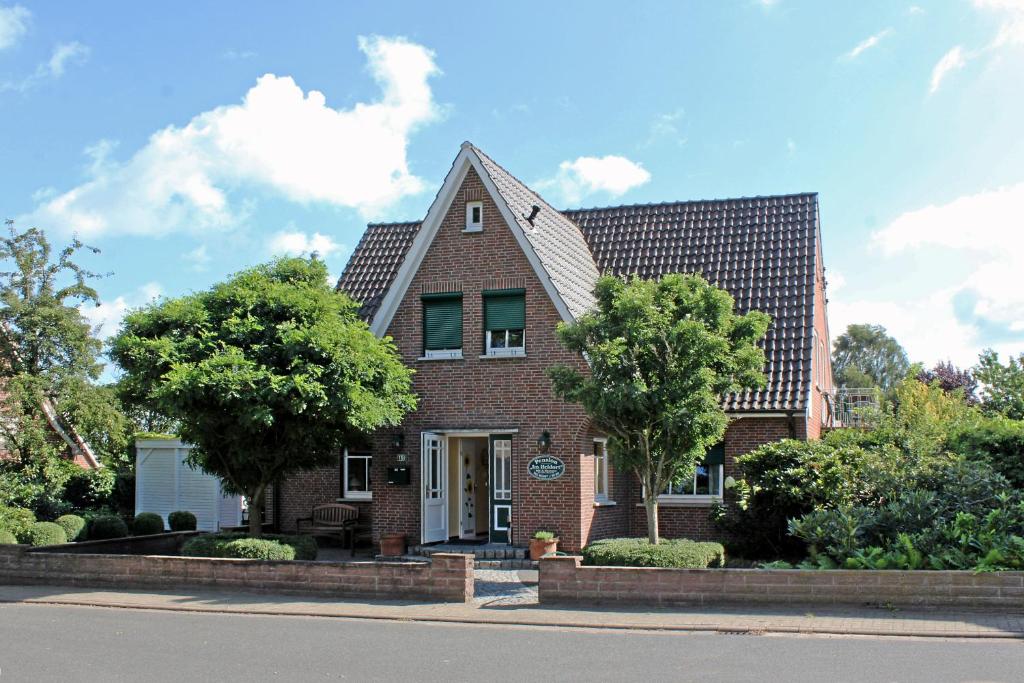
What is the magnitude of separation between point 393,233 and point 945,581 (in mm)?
17310

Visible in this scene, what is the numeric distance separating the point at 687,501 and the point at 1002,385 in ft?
42.2

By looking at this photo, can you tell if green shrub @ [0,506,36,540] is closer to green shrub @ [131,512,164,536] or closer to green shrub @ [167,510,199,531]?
green shrub @ [131,512,164,536]

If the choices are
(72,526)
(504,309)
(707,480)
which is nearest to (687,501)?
(707,480)

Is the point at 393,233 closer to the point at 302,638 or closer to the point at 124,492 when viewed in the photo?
the point at 124,492

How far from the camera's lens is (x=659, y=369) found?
639 inches

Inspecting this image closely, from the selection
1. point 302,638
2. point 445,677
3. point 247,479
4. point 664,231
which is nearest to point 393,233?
point 664,231

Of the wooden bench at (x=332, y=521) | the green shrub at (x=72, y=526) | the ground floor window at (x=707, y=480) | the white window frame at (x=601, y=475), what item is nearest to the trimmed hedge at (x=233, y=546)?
the wooden bench at (x=332, y=521)

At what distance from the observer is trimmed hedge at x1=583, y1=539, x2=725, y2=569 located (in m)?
15.1

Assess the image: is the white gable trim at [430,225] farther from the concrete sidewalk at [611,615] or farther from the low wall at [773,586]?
the low wall at [773,586]

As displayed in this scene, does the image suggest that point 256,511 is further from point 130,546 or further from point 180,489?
point 180,489

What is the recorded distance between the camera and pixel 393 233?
2681cm

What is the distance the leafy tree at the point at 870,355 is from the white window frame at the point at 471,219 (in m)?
56.8

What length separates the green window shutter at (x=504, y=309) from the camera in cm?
2097

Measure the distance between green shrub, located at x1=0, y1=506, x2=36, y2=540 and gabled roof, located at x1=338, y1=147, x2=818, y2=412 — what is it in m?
8.44
